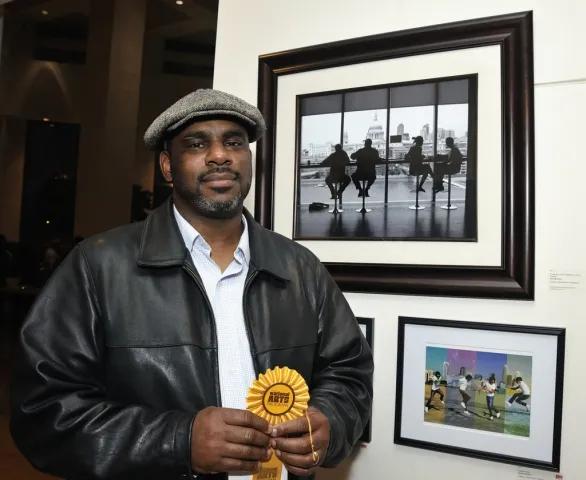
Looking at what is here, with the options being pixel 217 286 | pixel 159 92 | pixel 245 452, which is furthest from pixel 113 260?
pixel 159 92

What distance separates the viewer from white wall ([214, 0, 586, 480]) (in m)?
1.32

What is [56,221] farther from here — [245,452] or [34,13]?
[245,452]

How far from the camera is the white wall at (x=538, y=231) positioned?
1.32m

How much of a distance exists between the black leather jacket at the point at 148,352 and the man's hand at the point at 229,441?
0.10ft

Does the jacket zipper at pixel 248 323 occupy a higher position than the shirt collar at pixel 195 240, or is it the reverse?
the shirt collar at pixel 195 240

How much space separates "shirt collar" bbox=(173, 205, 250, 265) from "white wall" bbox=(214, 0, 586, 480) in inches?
16.2

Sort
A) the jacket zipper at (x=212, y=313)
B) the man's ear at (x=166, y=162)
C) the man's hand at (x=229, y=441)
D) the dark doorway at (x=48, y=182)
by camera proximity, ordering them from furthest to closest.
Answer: the dark doorway at (x=48, y=182) → the man's ear at (x=166, y=162) → the jacket zipper at (x=212, y=313) → the man's hand at (x=229, y=441)

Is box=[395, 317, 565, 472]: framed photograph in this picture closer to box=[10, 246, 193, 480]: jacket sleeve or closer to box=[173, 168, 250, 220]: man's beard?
box=[173, 168, 250, 220]: man's beard

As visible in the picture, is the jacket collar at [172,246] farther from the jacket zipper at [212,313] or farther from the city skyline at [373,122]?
the city skyline at [373,122]

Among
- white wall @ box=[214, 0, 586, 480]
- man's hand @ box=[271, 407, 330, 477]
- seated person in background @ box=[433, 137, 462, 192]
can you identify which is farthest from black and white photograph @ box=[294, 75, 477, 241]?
man's hand @ box=[271, 407, 330, 477]

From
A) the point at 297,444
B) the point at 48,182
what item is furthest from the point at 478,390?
the point at 48,182

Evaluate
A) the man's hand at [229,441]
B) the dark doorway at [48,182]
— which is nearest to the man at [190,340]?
the man's hand at [229,441]

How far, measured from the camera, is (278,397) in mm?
1076

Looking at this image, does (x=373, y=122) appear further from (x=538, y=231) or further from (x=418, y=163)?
(x=538, y=231)
